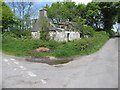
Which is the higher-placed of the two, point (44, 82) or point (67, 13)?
point (67, 13)

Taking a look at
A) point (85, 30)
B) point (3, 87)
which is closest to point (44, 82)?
point (3, 87)

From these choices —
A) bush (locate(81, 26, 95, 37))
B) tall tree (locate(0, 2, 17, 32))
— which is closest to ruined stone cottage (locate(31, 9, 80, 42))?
bush (locate(81, 26, 95, 37))

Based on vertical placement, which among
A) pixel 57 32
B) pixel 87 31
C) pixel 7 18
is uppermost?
pixel 7 18

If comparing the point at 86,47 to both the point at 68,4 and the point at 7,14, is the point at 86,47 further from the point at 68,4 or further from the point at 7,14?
the point at 68,4

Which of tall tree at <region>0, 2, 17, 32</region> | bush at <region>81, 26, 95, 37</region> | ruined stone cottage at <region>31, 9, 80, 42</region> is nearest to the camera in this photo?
ruined stone cottage at <region>31, 9, 80, 42</region>

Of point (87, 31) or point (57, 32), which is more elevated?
point (87, 31)

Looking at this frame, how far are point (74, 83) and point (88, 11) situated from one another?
23.1 meters

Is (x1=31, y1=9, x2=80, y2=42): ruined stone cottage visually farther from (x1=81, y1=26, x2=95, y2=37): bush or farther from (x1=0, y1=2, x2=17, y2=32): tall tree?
(x1=0, y1=2, x2=17, y2=32): tall tree

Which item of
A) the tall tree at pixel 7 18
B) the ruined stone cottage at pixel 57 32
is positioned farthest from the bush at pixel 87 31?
the tall tree at pixel 7 18

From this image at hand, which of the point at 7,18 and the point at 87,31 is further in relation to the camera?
the point at 7,18

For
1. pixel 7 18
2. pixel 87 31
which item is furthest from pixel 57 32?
pixel 7 18

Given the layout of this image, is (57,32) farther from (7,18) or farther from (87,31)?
(7,18)

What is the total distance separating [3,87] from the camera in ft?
17.4

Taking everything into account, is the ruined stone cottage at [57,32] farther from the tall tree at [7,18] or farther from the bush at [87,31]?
the tall tree at [7,18]
